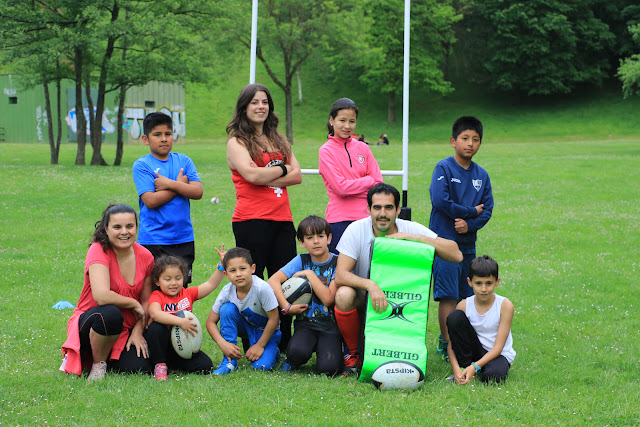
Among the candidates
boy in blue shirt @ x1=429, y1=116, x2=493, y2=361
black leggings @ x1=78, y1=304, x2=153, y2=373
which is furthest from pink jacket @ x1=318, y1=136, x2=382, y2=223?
black leggings @ x1=78, y1=304, x2=153, y2=373

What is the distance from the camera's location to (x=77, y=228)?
37.4 ft

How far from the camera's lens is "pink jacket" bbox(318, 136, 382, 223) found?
5.13m

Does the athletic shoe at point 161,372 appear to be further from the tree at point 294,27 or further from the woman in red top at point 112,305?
the tree at point 294,27

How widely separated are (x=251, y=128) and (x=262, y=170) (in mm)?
397

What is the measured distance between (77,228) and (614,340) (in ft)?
29.7

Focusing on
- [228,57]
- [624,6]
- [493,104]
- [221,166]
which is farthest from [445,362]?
[624,6]

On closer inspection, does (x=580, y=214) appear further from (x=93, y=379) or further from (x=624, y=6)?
(x=624, y=6)

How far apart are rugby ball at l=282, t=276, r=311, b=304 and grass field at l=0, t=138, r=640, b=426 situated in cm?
54

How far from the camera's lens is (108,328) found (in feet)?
14.3

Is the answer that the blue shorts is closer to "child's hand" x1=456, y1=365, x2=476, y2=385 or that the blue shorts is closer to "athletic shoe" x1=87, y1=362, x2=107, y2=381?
"child's hand" x1=456, y1=365, x2=476, y2=385

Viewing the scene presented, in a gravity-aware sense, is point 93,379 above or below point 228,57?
below

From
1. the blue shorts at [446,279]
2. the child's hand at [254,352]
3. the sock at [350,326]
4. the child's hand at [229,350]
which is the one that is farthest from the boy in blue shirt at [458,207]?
the child's hand at [229,350]

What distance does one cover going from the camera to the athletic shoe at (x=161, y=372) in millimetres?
4480

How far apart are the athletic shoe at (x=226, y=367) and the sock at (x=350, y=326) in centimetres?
82
